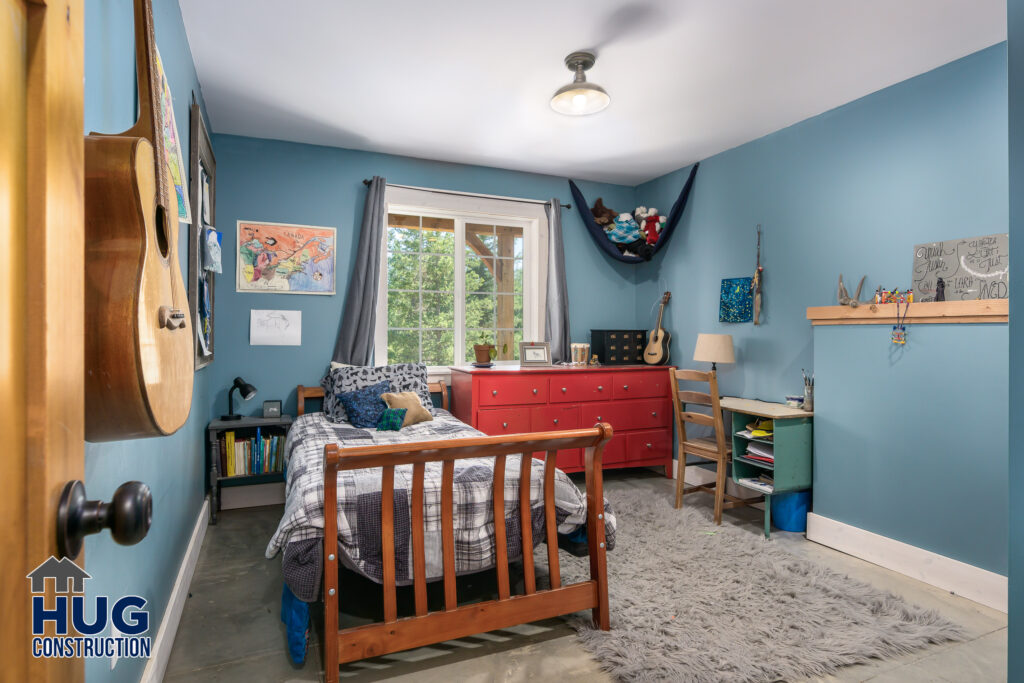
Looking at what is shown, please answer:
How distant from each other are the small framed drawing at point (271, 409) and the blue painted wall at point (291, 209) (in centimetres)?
18

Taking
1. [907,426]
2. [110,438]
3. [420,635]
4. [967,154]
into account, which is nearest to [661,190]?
[967,154]

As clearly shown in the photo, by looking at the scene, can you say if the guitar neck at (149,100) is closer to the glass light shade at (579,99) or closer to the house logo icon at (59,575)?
the house logo icon at (59,575)

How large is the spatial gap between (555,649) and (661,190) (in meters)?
3.89

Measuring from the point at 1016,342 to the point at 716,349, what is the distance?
9.33 feet

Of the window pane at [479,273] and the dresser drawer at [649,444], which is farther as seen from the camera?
the window pane at [479,273]

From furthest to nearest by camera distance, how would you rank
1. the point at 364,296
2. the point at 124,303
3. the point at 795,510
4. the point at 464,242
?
the point at 464,242 < the point at 364,296 < the point at 795,510 < the point at 124,303

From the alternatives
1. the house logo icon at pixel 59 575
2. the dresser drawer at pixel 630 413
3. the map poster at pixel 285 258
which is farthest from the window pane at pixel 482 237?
the house logo icon at pixel 59 575

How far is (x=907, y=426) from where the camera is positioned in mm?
2736

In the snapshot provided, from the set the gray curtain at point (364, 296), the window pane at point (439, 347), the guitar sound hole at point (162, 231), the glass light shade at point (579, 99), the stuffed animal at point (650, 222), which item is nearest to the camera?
the guitar sound hole at point (162, 231)

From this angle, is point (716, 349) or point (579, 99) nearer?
point (579, 99)

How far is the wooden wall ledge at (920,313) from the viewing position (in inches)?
94.5

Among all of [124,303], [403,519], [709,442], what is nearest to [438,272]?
[709,442]

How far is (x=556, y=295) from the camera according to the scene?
460 centimetres

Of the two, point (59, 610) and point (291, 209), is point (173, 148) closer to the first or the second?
point (59, 610)
